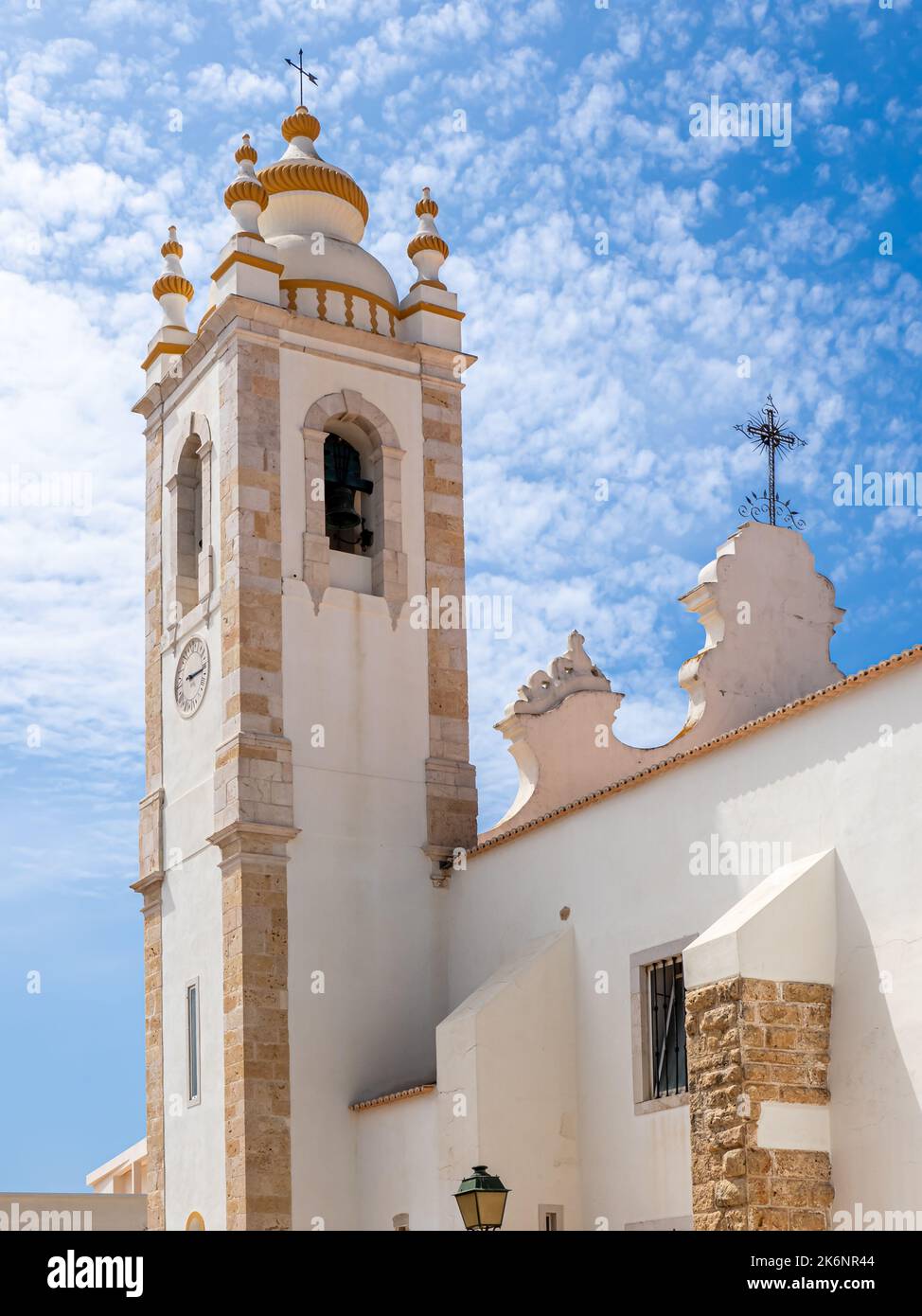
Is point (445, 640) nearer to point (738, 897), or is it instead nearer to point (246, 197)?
point (246, 197)

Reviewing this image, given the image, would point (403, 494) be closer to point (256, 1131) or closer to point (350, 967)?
point (350, 967)

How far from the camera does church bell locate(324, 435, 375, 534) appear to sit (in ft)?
70.9

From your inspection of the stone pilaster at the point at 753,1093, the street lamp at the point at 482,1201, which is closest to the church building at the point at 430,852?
the stone pilaster at the point at 753,1093

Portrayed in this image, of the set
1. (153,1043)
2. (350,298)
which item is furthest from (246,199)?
(153,1043)

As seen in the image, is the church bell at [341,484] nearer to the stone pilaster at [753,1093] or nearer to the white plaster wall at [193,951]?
the white plaster wall at [193,951]

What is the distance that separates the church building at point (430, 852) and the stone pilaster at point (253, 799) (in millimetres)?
37

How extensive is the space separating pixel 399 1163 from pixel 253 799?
3.87 m

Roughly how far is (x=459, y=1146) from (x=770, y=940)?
437 centimetres

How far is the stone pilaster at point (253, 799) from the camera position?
1881cm

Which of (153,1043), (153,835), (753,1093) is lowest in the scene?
(753,1093)

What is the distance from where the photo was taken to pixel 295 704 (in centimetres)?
2036

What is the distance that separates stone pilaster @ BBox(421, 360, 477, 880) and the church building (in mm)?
44

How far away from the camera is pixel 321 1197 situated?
19.0 m
